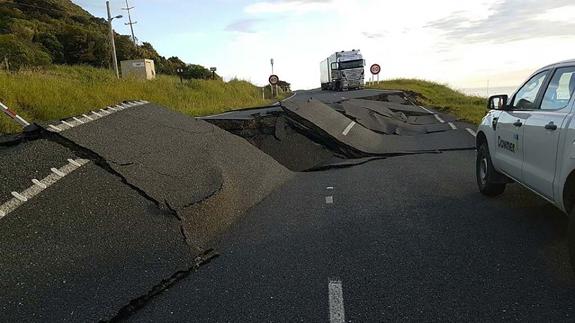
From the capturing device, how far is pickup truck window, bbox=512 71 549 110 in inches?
220

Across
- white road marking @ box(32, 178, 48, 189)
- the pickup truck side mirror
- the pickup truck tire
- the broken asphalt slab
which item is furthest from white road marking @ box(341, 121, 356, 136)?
white road marking @ box(32, 178, 48, 189)

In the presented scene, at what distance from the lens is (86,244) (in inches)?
194

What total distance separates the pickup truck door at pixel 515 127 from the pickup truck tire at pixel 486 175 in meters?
0.30

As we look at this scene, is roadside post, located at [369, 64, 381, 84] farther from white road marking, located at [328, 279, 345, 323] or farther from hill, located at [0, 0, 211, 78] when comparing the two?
white road marking, located at [328, 279, 345, 323]

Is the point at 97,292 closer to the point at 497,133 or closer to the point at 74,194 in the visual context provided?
the point at 74,194

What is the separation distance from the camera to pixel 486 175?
278 inches

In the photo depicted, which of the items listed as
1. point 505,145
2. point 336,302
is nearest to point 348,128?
point 505,145

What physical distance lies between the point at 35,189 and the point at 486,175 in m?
5.89

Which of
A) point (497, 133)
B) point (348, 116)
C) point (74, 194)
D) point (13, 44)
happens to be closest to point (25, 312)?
point (74, 194)

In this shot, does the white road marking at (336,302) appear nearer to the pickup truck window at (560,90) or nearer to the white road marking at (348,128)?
the pickup truck window at (560,90)

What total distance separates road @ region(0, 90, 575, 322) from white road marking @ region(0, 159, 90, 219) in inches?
3.1

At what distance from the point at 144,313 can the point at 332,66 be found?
144ft

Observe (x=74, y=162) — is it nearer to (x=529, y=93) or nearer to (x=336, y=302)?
(x=336, y=302)

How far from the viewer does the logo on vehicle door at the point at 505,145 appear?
5863 mm
